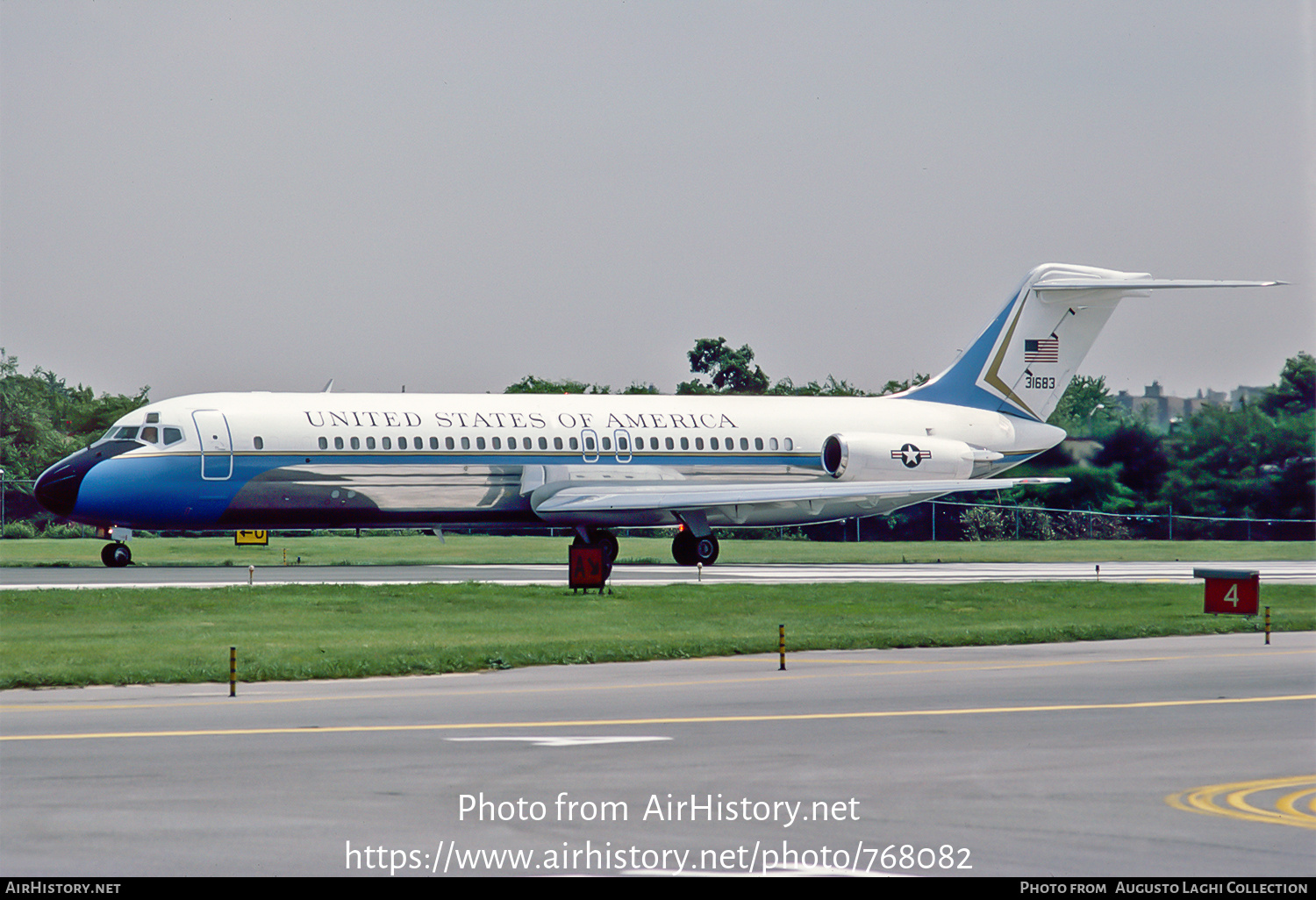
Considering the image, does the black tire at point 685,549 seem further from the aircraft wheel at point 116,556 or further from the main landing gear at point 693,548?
the aircraft wheel at point 116,556

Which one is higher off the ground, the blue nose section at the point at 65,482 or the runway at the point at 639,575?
the blue nose section at the point at 65,482

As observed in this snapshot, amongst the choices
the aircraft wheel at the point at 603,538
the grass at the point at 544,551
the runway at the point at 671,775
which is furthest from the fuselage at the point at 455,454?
the runway at the point at 671,775

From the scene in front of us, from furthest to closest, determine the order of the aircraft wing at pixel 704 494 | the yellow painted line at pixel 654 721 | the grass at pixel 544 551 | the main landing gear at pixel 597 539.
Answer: the grass at pixel 544 551 → the main landing gear at pixel 597 539 → the aircraft wing at pixel 704 494 → the yellow painted line at pixel 654 721

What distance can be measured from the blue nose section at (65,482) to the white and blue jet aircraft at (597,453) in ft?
0.16

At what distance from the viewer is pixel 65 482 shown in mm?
39125

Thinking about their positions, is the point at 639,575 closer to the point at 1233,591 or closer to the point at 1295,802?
the point at 1233,591

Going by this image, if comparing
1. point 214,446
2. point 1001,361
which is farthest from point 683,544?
point 214,446

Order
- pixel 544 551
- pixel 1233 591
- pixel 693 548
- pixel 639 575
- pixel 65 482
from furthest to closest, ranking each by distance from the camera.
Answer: pixel 544 551
pixel 693 548
pixel 639 575
pixel 65 482
pixel 1233 591

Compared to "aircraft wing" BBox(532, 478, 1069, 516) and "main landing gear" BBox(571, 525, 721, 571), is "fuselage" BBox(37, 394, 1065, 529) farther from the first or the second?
"main landing gear" BBox(571, 525, 721, 571)

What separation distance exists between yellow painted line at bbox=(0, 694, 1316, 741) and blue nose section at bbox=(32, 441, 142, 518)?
24785 millimetres

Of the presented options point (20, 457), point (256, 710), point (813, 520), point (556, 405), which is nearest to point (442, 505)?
point (556, 405)

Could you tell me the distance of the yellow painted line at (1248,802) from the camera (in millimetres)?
11484

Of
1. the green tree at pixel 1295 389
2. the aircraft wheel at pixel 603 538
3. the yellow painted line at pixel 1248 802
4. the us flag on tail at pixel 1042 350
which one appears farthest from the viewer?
the green tree at pixel 1295 389

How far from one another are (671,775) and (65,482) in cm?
2961
